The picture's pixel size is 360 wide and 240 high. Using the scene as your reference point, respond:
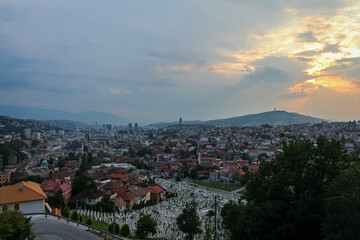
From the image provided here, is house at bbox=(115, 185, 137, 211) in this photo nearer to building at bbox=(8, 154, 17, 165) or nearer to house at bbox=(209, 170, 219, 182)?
house at bbox=(209, 170, 219, 182)

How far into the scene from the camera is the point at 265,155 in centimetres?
5384

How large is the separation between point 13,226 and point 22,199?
648 cm

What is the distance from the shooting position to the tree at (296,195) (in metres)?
7.35

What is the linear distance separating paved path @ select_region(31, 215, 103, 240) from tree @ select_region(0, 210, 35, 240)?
2141 mm

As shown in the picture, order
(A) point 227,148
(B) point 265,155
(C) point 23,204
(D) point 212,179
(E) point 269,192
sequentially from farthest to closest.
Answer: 1. (A) point 227,148
2. (B) point 265,155
3. (D) point 212,179
4. (C) point 23,204
5. (E) point 269,192

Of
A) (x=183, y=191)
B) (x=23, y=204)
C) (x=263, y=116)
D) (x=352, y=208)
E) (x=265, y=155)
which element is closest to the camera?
(x=352, y=208)

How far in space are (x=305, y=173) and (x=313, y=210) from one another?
151 centimetres

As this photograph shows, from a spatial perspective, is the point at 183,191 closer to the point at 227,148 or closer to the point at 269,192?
the point at 269,192

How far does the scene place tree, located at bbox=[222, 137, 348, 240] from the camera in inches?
289

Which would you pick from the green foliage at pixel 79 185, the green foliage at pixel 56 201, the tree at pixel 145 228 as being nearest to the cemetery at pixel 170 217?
the tree at pixel 145 228

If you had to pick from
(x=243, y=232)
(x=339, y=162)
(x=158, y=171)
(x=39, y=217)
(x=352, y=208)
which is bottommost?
(x=158, y=171)

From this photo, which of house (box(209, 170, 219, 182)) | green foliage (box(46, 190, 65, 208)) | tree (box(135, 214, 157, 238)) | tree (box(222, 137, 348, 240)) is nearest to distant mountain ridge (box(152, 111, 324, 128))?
house (box(209, 170, 219, 182))

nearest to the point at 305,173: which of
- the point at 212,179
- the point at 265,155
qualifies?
the point at 212,179

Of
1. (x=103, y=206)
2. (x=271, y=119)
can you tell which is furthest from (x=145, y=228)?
(x=271, y=119)
